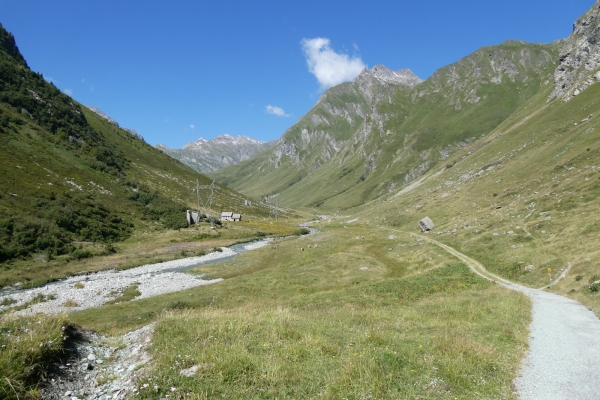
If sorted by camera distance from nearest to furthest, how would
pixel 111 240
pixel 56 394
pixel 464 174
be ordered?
1. pixel 56 394
2. pixel 111 240
3. pixel 464 174

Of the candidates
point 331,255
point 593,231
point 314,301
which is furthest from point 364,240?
point 314,301

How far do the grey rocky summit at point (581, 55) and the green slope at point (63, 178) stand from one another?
606ft

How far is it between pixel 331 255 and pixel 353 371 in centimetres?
5463

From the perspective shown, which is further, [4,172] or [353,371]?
Answer: [4,172]

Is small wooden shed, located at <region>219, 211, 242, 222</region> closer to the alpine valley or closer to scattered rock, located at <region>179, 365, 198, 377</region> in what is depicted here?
the alpine valley

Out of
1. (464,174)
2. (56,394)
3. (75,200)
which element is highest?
(464,174)

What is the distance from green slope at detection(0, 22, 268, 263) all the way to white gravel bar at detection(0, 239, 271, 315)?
1504 centimetres

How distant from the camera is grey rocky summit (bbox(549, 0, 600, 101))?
151025 millimetres

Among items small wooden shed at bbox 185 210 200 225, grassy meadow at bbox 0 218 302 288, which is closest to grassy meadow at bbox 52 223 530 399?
grassy meadow at bbox 0 218 302 288

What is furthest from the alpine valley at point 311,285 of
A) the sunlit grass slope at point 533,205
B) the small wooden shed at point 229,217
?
the small wooden shed at point 229,217

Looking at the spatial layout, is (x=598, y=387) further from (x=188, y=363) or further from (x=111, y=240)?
(x=111, y=240)

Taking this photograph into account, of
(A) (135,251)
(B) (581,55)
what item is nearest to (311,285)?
(A) (135,251)

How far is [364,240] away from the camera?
265 ft

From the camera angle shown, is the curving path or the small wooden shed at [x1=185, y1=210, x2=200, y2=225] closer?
the curving path
